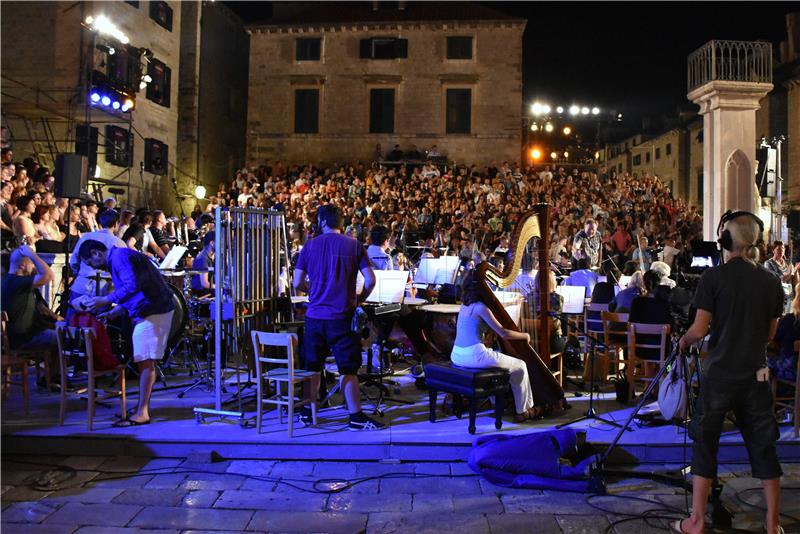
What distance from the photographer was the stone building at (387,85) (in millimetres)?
26719

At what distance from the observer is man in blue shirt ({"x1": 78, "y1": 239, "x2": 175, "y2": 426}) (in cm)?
519

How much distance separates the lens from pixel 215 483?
440cm

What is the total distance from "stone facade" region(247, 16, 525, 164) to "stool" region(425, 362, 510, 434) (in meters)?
22.3

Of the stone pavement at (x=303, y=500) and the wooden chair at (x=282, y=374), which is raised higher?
the wooden chair at (x=282, y=374)

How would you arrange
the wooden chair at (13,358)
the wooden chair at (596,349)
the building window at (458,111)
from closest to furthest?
the wooden chair at (13,358)
the wooden chair at (596,349)
the building window at (458,111)

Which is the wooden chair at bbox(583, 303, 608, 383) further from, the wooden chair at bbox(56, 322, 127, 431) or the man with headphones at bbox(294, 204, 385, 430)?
the wooden chair at bbox(56, 322, 127, 431)

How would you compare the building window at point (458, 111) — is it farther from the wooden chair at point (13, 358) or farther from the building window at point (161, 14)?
the wooden chair at point (13, 358)

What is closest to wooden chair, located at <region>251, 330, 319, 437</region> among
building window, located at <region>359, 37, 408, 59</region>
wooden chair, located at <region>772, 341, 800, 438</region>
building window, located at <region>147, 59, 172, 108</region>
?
wooden chair, located at <region>772, 341, 800, 438</region>

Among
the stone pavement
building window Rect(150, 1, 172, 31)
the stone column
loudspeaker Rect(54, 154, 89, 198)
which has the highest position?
building window Rect(150, 1, 172, 31)

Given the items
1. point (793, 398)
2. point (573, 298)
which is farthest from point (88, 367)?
point (793, 398)

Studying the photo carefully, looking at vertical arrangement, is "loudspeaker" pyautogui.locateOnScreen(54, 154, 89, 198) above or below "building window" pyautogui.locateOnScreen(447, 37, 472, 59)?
below

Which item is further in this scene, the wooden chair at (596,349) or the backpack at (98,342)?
the wooden chair at (596,349)

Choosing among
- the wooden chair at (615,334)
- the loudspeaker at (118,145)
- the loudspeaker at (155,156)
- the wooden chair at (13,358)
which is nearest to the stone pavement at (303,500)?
the wooden chair at (13,358)

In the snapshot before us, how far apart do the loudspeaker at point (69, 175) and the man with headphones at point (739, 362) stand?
21.1 ft
